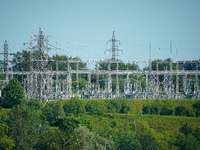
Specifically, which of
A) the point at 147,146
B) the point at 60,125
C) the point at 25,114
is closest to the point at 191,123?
the point at 147,146

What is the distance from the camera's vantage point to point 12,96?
4788 centimetres

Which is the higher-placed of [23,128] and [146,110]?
[146,110]

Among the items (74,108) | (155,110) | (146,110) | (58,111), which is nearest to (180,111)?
(155,110)

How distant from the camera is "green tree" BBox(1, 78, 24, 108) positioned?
1869 inches

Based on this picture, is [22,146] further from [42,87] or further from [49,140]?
[42,87]

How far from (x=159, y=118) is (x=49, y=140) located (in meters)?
21.7

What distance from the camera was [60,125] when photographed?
116 ft

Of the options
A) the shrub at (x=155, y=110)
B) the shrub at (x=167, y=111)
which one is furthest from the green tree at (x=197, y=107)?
the shrub at (x=155, y=110)

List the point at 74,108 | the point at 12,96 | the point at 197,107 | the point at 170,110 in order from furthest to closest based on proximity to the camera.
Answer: the point at 197,107 < the point at 170,110 < the point at 12,96 < the point at 74,108

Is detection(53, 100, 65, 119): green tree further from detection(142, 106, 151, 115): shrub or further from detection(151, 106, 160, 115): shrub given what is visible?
detection(151, 106, 160, 115): shrub

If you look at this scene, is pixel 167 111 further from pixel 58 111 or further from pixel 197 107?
pixel 58 111

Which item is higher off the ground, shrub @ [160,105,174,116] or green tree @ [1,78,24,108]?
green tree @ [1,78,24,108]

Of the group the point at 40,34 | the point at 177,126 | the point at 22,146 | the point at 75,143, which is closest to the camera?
the point at 75,143

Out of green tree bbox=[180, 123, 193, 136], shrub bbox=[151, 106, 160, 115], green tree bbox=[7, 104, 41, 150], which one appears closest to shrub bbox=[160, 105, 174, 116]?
shrub bbox=[151, 106, 160, 115]
